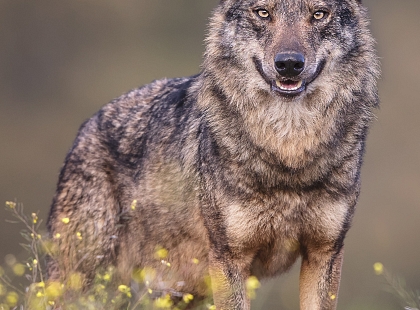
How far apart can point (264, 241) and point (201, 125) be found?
92 centimetres

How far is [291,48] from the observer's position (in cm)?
538

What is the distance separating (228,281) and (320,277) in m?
0.57

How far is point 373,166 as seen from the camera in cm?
1470

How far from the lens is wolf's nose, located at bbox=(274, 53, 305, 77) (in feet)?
17.4

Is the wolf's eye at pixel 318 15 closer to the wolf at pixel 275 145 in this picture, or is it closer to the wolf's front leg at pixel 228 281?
the wolf at pixel 275 145

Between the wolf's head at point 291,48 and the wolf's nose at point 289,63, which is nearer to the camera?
the wolf's nose at point 289,63

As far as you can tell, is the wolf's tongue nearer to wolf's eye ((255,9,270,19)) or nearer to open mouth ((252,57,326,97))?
open mouth ((252,57,326,97))

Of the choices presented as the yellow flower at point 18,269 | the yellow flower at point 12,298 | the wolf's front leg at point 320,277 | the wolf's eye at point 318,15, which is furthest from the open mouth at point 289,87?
the yellow flower at point 12,298

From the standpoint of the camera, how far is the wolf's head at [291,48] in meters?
5.45

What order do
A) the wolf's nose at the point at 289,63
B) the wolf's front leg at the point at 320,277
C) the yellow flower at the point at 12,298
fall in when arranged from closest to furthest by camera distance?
the yellow flower at the point at 12,298 → the wolf's nose at the point at 289,63 → the wolf's front leg at the point at 320,277

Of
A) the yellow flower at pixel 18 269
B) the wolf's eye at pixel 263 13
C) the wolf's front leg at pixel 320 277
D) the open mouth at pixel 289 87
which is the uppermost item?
the wolf's eye at pixel 263 13

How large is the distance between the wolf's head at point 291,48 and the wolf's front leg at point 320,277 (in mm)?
982

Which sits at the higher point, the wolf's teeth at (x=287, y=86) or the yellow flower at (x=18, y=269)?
the wolf's teeth at (x=287, y=86)

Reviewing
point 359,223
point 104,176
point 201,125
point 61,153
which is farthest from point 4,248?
point 201,125
